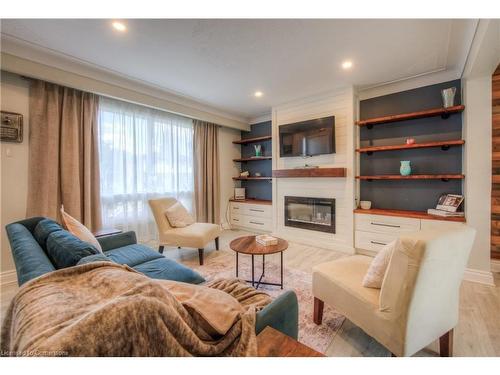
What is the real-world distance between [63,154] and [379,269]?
11.2 feet

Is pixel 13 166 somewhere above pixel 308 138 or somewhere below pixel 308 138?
below

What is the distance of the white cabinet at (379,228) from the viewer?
9.01 feet

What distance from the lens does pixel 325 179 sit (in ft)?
11.5

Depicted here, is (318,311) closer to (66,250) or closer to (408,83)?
(66,250)

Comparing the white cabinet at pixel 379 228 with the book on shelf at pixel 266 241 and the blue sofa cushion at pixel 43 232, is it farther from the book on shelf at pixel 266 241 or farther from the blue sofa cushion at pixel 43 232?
the blue sofa cushion at pixel 43 232

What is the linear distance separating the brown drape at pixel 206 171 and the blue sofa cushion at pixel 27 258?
2.97 meters

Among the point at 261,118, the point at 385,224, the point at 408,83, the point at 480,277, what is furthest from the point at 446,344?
the point at 261,118

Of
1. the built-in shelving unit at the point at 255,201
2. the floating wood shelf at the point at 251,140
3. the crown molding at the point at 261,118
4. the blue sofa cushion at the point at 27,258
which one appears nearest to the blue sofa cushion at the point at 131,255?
the blue sofa cushion at the point at 27,258

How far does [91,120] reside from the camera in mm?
2867

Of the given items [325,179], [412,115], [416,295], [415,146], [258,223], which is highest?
[412,115]

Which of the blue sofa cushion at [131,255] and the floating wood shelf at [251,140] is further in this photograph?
the floating wood shelf at [251,140]

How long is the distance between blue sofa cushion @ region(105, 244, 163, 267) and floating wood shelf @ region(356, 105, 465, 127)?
10.5 ft

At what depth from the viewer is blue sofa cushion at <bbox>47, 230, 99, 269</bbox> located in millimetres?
984
